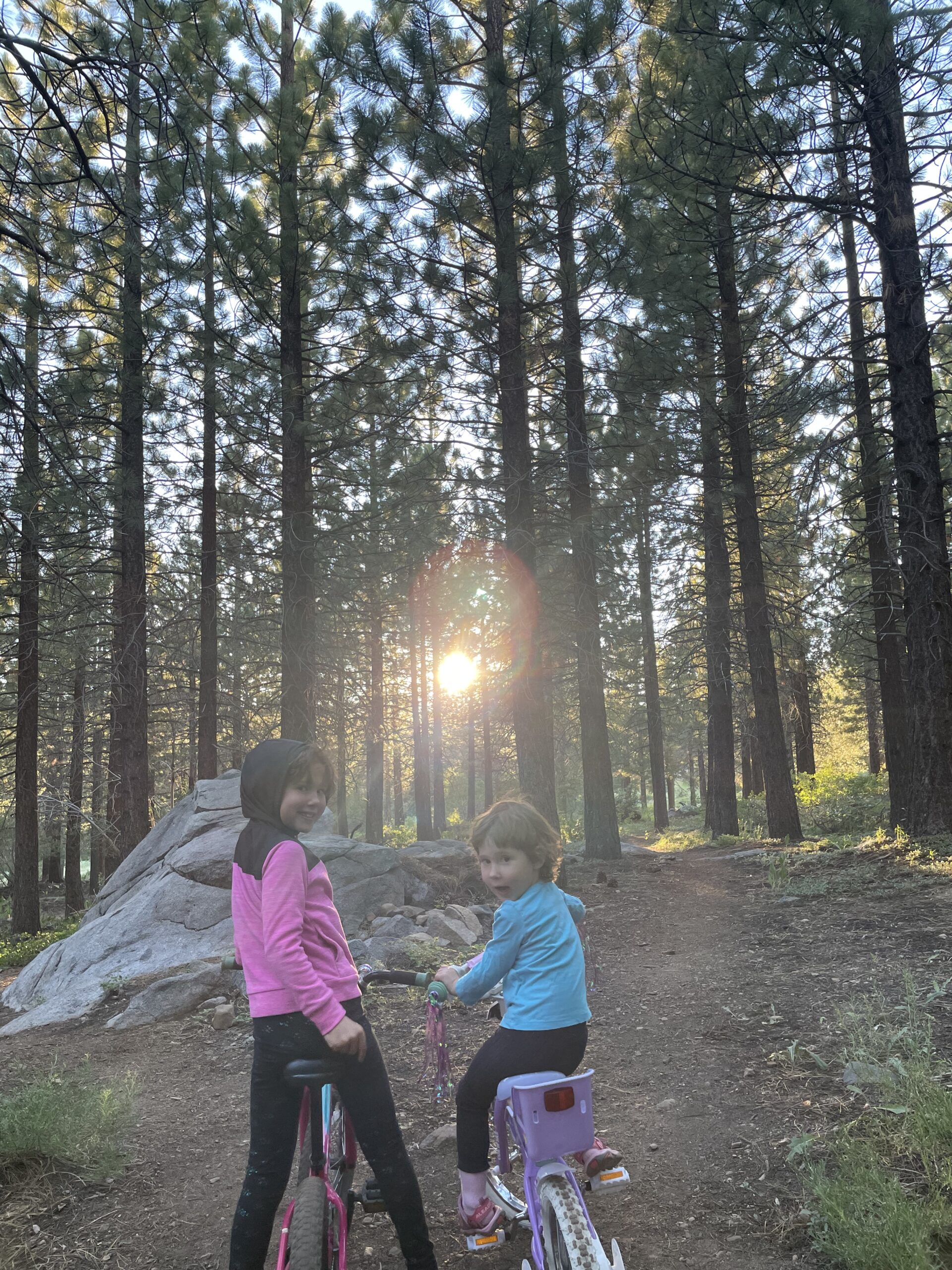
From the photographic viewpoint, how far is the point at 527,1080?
2324 millimetres

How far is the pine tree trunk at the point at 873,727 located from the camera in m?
21.3

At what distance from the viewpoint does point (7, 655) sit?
14180 mm

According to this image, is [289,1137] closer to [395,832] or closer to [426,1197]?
[426,1197]

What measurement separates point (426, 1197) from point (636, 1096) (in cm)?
130

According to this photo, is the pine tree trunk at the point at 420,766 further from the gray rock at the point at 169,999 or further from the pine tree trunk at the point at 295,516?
the gray rock at the point at 169,999

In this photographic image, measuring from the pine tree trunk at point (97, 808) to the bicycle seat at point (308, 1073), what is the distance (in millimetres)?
18244

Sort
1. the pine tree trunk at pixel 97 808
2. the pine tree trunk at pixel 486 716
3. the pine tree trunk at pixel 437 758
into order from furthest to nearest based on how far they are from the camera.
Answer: the pine tree trunk at pixel 437 758 → the pine tree trunk at pixel 97 808 → the pine tree trunk at pixel 486 716

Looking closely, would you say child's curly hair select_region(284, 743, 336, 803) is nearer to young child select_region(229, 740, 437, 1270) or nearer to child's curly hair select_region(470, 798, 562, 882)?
young child select_region(229, 740, 437, 1270)

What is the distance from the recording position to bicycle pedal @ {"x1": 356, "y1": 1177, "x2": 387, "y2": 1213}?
2.45 m

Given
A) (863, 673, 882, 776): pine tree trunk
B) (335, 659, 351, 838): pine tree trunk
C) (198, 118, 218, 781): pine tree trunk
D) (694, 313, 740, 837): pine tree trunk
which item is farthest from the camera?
(863, 673, 882, 776): pine tree trunk

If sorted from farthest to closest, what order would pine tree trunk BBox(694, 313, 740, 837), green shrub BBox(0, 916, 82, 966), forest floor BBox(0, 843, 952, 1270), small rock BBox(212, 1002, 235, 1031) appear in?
1. green shrub BBox(0, 916, 82, 966)
2. pine tree trunk BBox(694, 313, 740, 837)
3. small rock BBox(212, 1002, 235, 1031)
4. forest floor BBox(0, 843, 952, 1270)

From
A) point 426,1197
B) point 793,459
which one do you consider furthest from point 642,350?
point 426,1197

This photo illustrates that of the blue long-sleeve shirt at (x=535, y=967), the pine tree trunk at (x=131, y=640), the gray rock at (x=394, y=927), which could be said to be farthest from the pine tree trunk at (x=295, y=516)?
the blue long-sleeve shirt at (x=535, y=967)

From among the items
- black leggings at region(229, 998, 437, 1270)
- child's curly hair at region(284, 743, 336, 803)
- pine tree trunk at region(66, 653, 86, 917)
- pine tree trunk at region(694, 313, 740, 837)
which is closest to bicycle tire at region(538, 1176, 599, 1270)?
black leggings at region(229, 998, 437, 1270)
